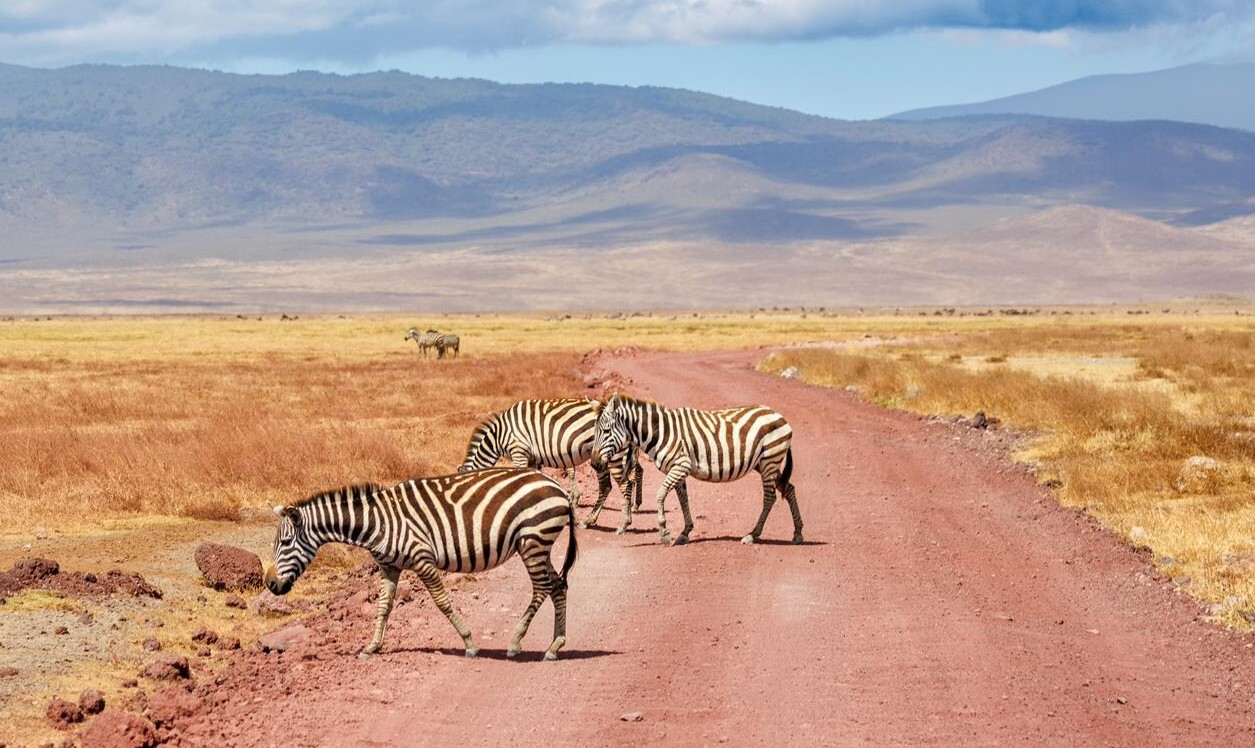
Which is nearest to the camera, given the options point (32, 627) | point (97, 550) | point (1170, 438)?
point (32, 627)

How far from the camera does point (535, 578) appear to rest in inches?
474

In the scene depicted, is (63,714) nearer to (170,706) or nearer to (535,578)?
(170,706)

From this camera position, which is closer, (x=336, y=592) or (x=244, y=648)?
(x=244, y=648)

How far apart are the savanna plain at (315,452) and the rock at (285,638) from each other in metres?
0.36

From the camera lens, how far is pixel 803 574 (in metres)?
14.8

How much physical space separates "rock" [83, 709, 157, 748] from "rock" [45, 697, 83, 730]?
239mm

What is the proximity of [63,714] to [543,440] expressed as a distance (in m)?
8.33

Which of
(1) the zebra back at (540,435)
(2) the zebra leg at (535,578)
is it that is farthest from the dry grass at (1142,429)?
(1) the zebra back at (540,435)

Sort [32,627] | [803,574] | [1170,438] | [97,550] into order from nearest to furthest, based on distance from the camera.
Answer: [32,627], [803,574], [97,550], [1170,438]

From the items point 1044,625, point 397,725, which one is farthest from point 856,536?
point 397,725

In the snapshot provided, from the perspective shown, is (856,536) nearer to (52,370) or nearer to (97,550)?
(97,550)

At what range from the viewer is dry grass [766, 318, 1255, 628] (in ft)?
51.4

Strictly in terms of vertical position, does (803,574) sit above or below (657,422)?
below

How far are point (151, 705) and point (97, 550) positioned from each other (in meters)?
A: 6.20
